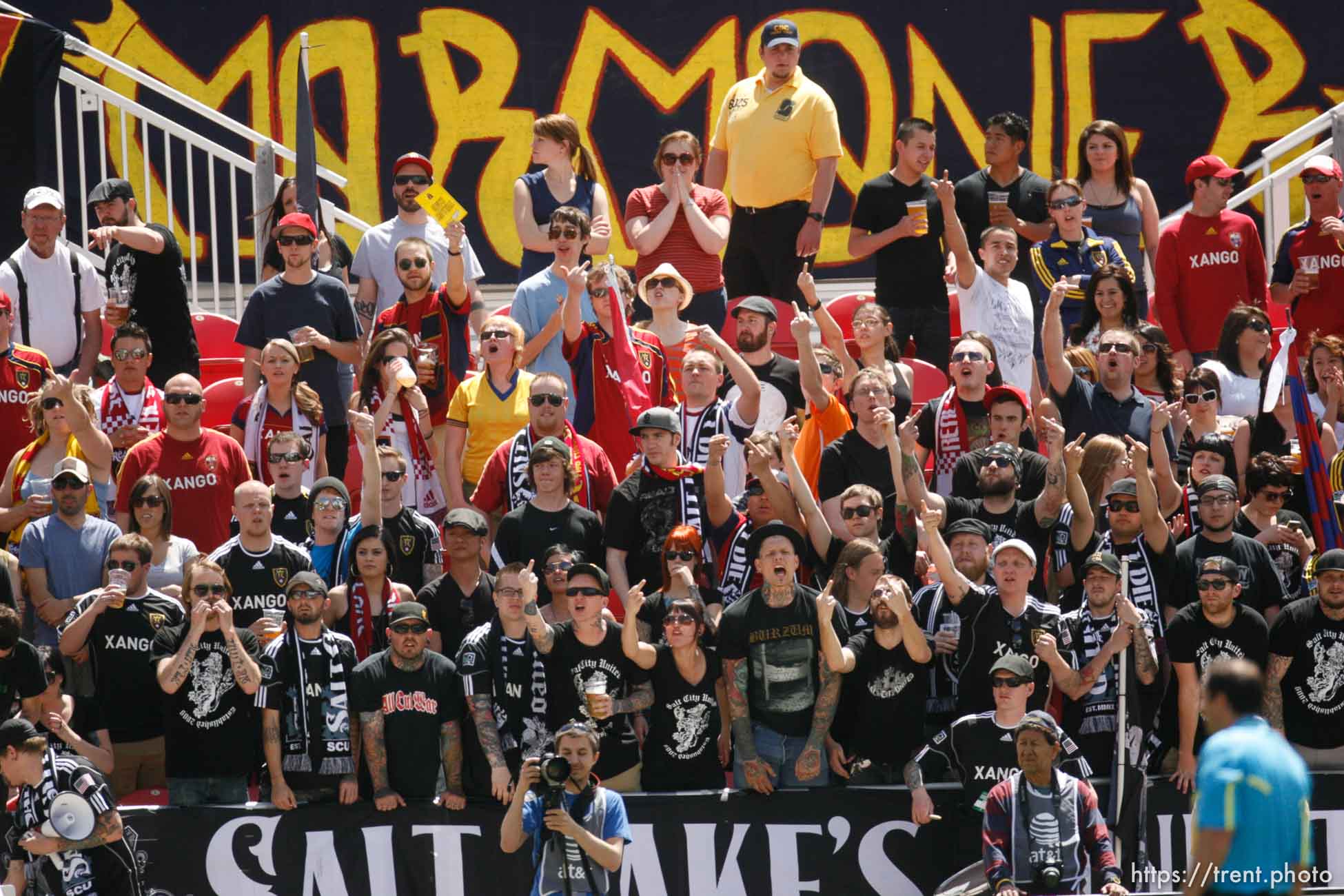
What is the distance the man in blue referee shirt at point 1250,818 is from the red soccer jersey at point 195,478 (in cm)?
602

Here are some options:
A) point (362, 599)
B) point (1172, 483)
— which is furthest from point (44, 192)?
point (1172, 483)

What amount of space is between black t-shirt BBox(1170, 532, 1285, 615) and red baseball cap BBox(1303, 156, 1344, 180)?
3.41 metres

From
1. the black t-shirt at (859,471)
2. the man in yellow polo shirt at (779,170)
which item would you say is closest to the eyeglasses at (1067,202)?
the man in yellow polo shirt at (779,170)

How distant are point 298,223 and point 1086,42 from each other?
266 inches

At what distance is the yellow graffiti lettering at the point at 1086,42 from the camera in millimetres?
15867

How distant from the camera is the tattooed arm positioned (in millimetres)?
10008

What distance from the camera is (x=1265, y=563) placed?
10.3 m

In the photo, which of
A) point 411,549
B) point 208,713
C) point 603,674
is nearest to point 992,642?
point 603,674

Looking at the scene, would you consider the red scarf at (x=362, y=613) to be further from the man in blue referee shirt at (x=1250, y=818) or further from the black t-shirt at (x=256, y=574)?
the man in blue referee shirt at (x=1250, y=818)

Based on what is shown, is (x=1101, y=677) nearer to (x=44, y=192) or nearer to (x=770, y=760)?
(x=770, y=760)

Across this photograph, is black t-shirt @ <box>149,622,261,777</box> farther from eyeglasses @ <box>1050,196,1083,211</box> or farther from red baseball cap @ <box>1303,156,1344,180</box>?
red baseball cap @ <box>1303,156,1344,180</box>

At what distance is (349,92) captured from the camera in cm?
1631

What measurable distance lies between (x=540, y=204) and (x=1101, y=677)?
4.84 metres

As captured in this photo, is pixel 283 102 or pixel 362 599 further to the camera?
pixel 283 102
